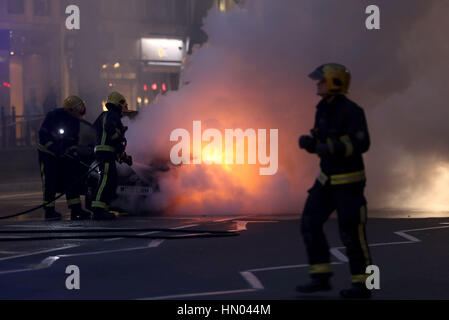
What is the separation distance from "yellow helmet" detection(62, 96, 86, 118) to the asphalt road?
167 cm

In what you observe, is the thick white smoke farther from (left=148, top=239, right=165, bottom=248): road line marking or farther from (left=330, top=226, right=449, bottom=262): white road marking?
(left=148, top=239, right=165, bottom=248): road line marking

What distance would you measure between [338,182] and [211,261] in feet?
6.65

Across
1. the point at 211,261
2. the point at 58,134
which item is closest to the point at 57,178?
the point at 58,134

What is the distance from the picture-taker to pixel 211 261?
25.6 ft

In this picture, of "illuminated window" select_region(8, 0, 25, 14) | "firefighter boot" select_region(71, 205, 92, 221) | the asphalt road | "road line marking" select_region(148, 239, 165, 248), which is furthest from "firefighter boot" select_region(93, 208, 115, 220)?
"illuminated window" select_region(8, 0, 25, 14)

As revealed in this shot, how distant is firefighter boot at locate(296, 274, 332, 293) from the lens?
6203 mm

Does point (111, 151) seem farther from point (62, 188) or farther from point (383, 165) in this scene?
point (383, 165)

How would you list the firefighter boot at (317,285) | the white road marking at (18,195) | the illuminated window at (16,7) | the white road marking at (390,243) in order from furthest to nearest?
the illuminated window at (16,7) → the white road marking at (18,195) → the white road marking at (390,243) → the firefighter boot at (317,285)

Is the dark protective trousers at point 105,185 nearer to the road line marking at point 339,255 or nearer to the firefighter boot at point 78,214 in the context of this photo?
the firefighter boot at point 78,214

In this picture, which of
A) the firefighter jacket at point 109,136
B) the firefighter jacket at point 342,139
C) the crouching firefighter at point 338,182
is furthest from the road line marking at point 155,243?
the firefighter jacket at point 342,139

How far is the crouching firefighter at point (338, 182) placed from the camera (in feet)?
20.0

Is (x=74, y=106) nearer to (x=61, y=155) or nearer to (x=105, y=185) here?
(x=61, y=155)

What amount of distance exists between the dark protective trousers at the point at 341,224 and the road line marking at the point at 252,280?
512mm

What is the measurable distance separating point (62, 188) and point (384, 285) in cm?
638
